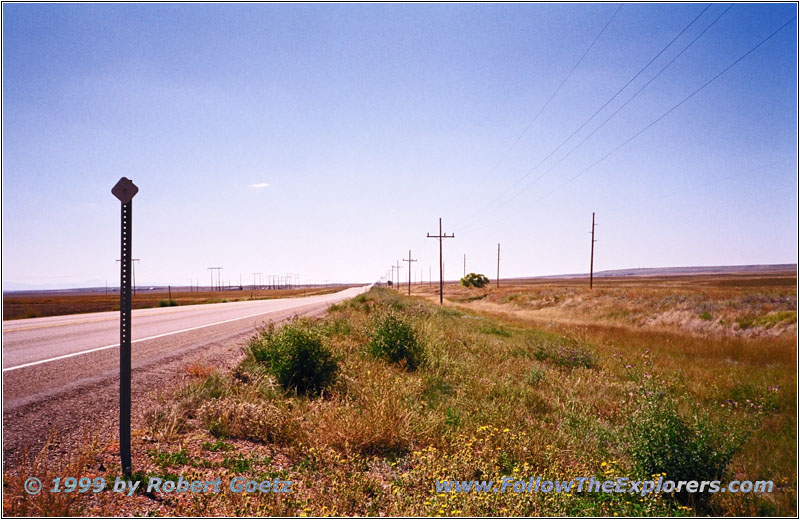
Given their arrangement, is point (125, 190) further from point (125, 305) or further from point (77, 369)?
point (77, 369)

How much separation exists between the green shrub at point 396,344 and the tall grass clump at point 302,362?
7.33 feet

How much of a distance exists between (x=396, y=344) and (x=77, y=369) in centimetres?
597

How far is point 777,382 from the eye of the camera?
34.7 feet

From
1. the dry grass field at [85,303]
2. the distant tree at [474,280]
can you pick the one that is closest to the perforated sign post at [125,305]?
the dry grass field at [85,303]

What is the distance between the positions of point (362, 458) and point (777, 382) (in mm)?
11670

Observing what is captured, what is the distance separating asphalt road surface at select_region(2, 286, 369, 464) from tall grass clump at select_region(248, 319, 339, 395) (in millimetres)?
1717

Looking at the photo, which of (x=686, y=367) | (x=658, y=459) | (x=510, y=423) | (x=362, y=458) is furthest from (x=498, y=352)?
(x=362, y=458)

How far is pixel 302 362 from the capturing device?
6.83 metres

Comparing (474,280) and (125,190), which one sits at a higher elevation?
(125,190)

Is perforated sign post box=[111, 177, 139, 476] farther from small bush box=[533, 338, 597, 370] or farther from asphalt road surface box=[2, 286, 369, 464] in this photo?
small bush box=[533, 338, 597, 370]

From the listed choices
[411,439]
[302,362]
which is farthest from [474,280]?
A: [411,439]

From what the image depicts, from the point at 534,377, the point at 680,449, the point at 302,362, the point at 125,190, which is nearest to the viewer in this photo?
the point at 125,190

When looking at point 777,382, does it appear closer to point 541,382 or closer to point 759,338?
point 541,382

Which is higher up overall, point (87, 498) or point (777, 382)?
point (87, 498)
